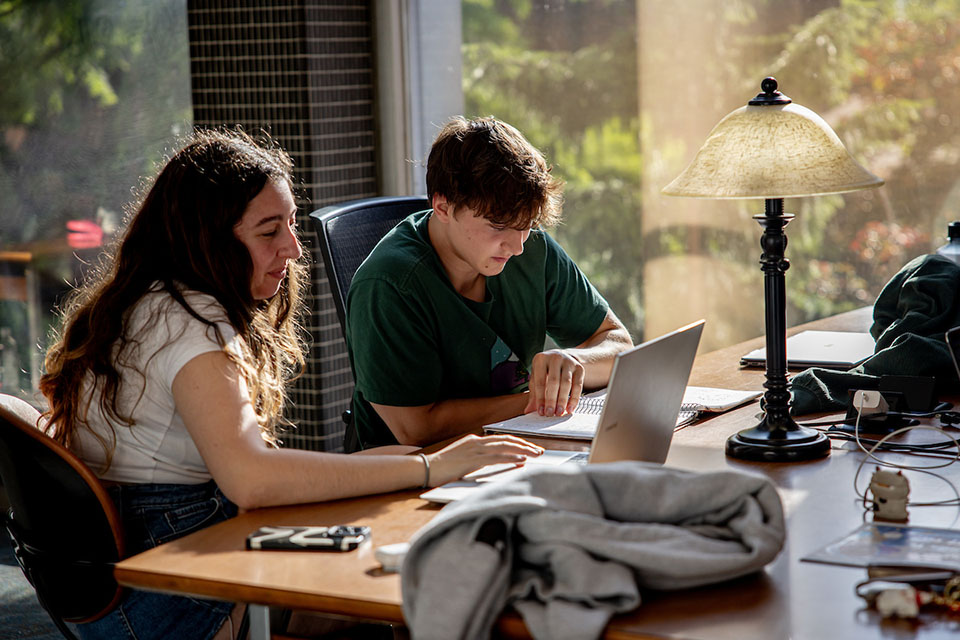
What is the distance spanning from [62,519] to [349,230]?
1049 mm

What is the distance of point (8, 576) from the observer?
3.21 meters

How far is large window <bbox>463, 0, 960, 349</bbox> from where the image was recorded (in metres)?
3.28

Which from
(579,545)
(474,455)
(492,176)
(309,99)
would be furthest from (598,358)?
(309,99)

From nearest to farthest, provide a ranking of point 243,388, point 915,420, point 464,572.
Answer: point 464,572
point 243,388
point 915,420

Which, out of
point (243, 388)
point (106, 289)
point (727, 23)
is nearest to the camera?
point (243, 388)

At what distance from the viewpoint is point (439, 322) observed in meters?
2.18

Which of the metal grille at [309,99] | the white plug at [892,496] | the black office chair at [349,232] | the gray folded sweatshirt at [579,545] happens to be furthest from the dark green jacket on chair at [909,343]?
the metal grille at [309,99]

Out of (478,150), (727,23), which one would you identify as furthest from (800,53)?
(478,150)

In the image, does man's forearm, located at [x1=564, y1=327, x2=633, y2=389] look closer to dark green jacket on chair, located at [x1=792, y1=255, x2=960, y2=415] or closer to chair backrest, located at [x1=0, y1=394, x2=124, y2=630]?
dark green jacket on chair, located at [x1=792, y1=255, x2=960, y2=415]

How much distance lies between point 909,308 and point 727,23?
5.13ft

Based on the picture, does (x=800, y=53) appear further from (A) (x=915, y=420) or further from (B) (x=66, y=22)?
(B) (x=66, y=22)

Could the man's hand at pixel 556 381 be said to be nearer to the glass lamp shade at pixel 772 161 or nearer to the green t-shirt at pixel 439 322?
the green t-shirt at pixel 439 322

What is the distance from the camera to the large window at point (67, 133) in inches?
140

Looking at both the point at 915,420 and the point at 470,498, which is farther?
the point at 915,420
